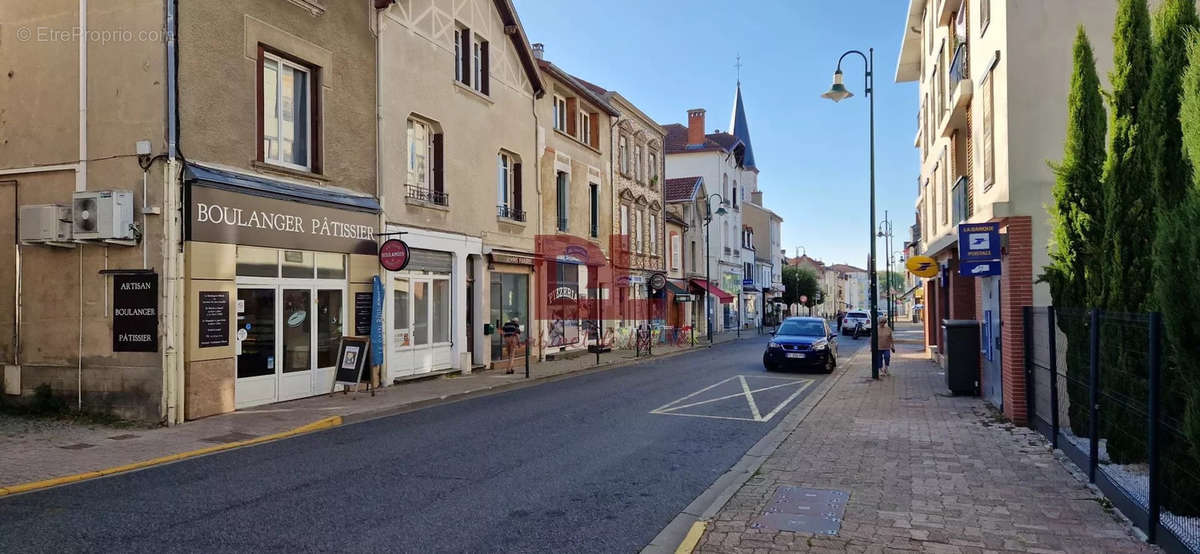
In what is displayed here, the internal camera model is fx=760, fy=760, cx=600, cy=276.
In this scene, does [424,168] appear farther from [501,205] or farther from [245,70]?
[245,70]

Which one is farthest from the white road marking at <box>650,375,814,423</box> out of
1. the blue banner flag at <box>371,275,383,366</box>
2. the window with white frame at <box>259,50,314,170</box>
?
the window with white frame at <box>259,50,314,170</box>

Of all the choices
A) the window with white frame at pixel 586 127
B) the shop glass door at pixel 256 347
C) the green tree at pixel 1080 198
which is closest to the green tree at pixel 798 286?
the window with white frame at pixel 586 127

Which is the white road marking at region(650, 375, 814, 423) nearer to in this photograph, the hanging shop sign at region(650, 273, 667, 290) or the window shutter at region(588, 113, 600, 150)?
the hanging shop sign at region(650, 273, 667, 290)

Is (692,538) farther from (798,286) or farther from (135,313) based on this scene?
(798,286)

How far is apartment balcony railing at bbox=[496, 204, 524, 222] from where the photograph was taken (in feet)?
66.8

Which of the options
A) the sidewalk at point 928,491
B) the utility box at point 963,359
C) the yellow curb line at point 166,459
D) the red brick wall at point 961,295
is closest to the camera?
the sidewalk at point 928,491

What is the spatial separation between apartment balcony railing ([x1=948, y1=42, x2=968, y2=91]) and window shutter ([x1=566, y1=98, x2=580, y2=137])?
42.0 ft

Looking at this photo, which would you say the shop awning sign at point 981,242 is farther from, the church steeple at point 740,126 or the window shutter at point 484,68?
the church steeple at point 740,126

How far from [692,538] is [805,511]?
3.99ft

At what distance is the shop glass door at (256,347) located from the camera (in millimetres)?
11945

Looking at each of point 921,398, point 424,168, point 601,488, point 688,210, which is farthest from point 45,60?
point 688,210

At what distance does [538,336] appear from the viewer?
22.4 m

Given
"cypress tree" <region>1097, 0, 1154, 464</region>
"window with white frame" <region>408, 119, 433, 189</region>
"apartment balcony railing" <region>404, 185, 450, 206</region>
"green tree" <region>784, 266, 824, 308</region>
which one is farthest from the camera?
"green tree" <region>784, 266, 824, 308</region>

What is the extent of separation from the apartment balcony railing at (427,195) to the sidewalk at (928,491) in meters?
9.50
